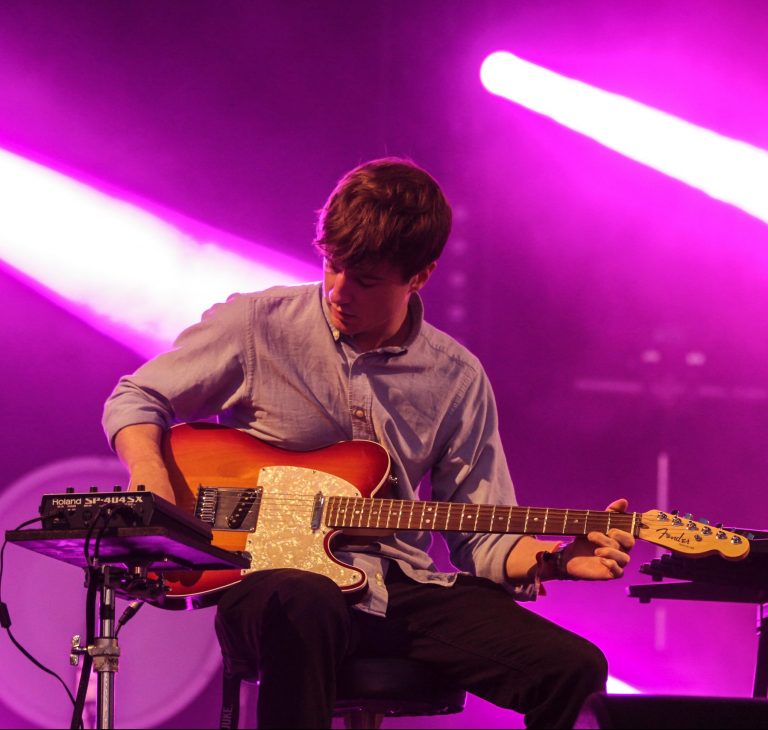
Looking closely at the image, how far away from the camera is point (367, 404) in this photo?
9.30 ft

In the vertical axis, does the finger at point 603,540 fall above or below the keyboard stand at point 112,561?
above

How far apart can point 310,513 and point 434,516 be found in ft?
0.96

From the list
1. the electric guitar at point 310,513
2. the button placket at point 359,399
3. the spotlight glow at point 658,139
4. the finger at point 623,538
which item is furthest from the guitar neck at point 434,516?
the spotlight glow at point 658,139

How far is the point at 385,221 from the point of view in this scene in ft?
8.85

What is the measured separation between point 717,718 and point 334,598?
78cm

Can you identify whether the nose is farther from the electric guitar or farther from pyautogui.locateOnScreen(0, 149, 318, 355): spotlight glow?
pyautogui.locateOnScreen(0, 149, 318, 355): spotlight glow

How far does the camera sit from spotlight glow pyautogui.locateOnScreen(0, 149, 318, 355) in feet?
13.8

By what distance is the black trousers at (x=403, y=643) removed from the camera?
212 cm

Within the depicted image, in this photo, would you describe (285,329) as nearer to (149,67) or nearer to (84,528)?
(84,528)

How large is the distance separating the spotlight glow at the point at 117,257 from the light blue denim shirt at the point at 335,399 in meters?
1.37

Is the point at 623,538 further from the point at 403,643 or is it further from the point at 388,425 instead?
the point at 388,425

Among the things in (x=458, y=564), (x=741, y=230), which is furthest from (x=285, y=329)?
(x=741, y=230)

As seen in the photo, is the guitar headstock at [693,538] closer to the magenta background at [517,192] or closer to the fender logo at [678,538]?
the fender logo at [678,538]

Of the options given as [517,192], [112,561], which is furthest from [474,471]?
[517,192]
